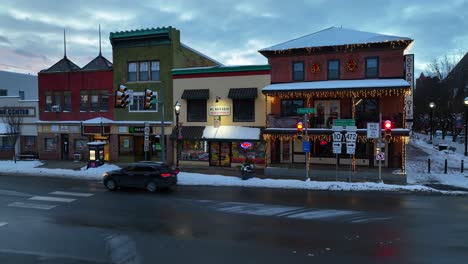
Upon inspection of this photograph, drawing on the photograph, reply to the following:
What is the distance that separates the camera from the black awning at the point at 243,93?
78.4 ft

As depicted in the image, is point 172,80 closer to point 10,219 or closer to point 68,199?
point 68,199

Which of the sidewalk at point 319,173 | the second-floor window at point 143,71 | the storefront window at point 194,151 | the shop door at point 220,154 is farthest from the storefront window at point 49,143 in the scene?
the shop door at point 220,154

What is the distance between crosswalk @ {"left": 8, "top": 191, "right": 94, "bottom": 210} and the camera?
13.8m

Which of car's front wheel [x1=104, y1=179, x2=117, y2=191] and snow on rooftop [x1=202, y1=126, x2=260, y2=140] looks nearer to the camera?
car's front wheel [x1=104, y1=179, x2=117, y2=191]

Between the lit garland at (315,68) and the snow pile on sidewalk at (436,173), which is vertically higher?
the lit garland at (315,68)

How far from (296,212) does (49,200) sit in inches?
414

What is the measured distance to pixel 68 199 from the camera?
15.1 metres

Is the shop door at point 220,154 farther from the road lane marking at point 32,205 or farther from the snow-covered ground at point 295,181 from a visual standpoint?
the road lane marking at point 32,205

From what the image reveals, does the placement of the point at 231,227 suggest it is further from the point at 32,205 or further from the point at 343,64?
the point at 343,64

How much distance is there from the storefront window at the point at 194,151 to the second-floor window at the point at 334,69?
33.5ft

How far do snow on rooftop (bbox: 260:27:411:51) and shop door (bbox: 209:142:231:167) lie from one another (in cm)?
755

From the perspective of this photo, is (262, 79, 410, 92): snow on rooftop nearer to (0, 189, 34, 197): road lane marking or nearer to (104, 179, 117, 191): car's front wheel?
(104, 179, 117, 191): car's front wheel

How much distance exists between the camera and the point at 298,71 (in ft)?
77.6

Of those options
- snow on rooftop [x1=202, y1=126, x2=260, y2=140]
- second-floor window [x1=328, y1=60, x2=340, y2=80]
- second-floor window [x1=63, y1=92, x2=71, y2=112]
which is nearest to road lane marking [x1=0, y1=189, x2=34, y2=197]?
snow on rooftop [x1=202, y1=126, x2=260, y2=140]
